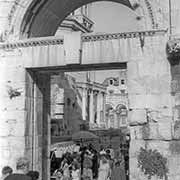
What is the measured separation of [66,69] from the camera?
37.3 ft

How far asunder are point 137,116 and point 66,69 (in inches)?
122

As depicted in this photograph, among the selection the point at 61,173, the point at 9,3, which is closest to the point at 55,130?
the point at 61,173

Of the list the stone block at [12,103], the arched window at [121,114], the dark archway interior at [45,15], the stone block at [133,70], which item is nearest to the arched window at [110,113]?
the arched window at [121,114]

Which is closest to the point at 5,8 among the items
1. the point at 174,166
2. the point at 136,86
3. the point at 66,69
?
the point at 66,69

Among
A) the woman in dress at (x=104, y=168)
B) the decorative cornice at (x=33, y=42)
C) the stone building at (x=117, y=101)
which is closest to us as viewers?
the decorative cornice at (x=33, y=42)

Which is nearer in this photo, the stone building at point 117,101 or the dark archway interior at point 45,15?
the dark archway interior at point 45,15

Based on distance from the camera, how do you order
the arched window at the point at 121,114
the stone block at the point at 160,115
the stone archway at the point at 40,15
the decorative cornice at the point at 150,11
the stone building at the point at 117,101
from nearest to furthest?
the stone block at the point at 160,115
the decorative cornice at the point at 150,11
the stone archway at the point at 40,15
the stone building at the point at 117,101
the arched window at the point at 121,114

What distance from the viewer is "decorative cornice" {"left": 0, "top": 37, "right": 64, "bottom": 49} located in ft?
35.0

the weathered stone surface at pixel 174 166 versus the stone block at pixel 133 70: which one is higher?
the stone block at pixel 133 70

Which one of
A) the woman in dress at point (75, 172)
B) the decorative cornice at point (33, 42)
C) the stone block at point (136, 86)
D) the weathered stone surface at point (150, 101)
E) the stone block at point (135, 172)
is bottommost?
the woman in dress at point (75, 172)

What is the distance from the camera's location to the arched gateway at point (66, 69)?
9.48 m

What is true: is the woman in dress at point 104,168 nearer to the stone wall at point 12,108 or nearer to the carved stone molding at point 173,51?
the stone wall at point 12,108

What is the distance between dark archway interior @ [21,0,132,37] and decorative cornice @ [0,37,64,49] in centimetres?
56

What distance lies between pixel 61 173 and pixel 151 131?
4123 mm
